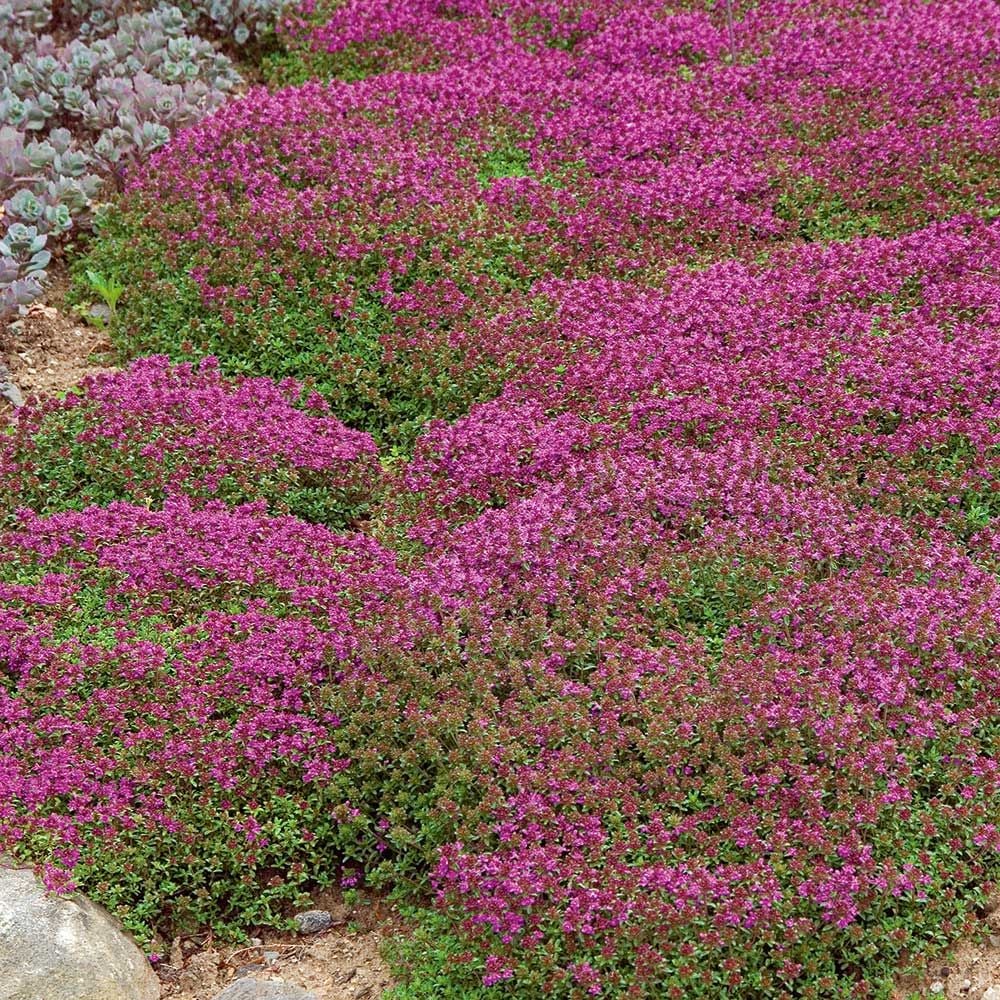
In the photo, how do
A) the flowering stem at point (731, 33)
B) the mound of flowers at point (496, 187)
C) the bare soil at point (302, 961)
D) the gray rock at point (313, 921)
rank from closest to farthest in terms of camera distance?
the bare soil at point (302, 961)
the gray rock at point (313, 921)
the mound of flowers at point (496, 187)
the flowering stem at point (731, 33)

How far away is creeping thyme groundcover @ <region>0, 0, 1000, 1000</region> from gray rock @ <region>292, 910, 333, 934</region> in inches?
4.4

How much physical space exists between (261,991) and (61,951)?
63cm

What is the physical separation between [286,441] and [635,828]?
263 centimetres

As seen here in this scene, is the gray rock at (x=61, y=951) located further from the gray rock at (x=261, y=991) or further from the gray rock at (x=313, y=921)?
the gray rock at (x=313, y=921)

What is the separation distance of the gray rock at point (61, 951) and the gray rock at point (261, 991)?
314 mm

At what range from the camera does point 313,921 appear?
4.33 metres

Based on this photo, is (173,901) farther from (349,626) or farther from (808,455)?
(808,455)

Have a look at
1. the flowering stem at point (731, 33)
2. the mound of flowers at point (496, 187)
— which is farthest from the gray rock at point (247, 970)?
the flowering stem at point (731, 33)

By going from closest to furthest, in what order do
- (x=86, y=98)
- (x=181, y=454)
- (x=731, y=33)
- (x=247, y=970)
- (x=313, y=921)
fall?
(x=247, y=970) < (x=313, y=921) < (x=181, y=454) < (x=86, y=98) < (x=731, y=33)

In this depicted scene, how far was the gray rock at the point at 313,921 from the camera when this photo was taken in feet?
14.2

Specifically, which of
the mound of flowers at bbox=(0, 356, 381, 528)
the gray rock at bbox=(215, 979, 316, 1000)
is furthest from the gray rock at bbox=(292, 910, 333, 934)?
the mound of flowers at bbox=(0, 356, 381, 528)

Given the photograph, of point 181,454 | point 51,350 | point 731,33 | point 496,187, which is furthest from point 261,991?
point 731,33

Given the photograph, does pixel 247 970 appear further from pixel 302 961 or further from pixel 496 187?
pixel 496 187

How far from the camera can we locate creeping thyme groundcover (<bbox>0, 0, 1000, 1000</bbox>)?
3.90 m
